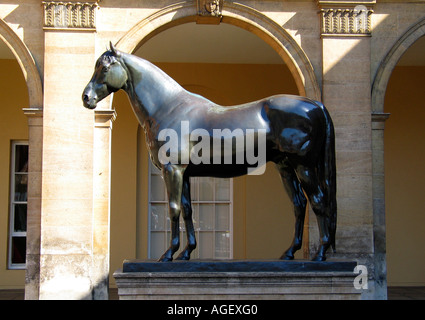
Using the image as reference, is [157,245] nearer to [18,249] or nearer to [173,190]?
[18,249]

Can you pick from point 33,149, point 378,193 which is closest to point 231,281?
point 378,193

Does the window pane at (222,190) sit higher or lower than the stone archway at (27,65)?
lower

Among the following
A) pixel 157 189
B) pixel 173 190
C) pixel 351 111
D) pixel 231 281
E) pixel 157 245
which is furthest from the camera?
pixel 157 189

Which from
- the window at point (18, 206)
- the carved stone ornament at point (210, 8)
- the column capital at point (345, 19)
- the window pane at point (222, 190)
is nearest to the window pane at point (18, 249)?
the window at point (18, 206)

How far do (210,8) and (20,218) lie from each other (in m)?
5.47

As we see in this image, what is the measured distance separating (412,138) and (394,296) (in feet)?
10.4

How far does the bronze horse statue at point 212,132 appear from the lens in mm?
4570

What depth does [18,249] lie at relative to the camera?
10.5m

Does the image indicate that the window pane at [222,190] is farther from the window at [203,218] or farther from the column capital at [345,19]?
the column capital at [345,19]

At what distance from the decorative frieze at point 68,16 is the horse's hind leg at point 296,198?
398 centimetres

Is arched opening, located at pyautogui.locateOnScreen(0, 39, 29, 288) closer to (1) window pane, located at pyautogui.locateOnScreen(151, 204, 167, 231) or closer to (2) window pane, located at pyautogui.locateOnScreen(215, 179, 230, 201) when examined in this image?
(1) window pane, located at pyautogui.locateOnScreen(151, 204, 167, 231)

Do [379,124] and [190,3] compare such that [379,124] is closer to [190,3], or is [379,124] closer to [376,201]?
[376,201]

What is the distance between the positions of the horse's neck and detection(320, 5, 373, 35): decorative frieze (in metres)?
3.80

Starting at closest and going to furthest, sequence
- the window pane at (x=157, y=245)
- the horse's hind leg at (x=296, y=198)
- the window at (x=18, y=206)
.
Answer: the horse's hind leg at (x=296, y=198)
the window at (x=18, y=206)
the window pane at (x=157, y=245)
